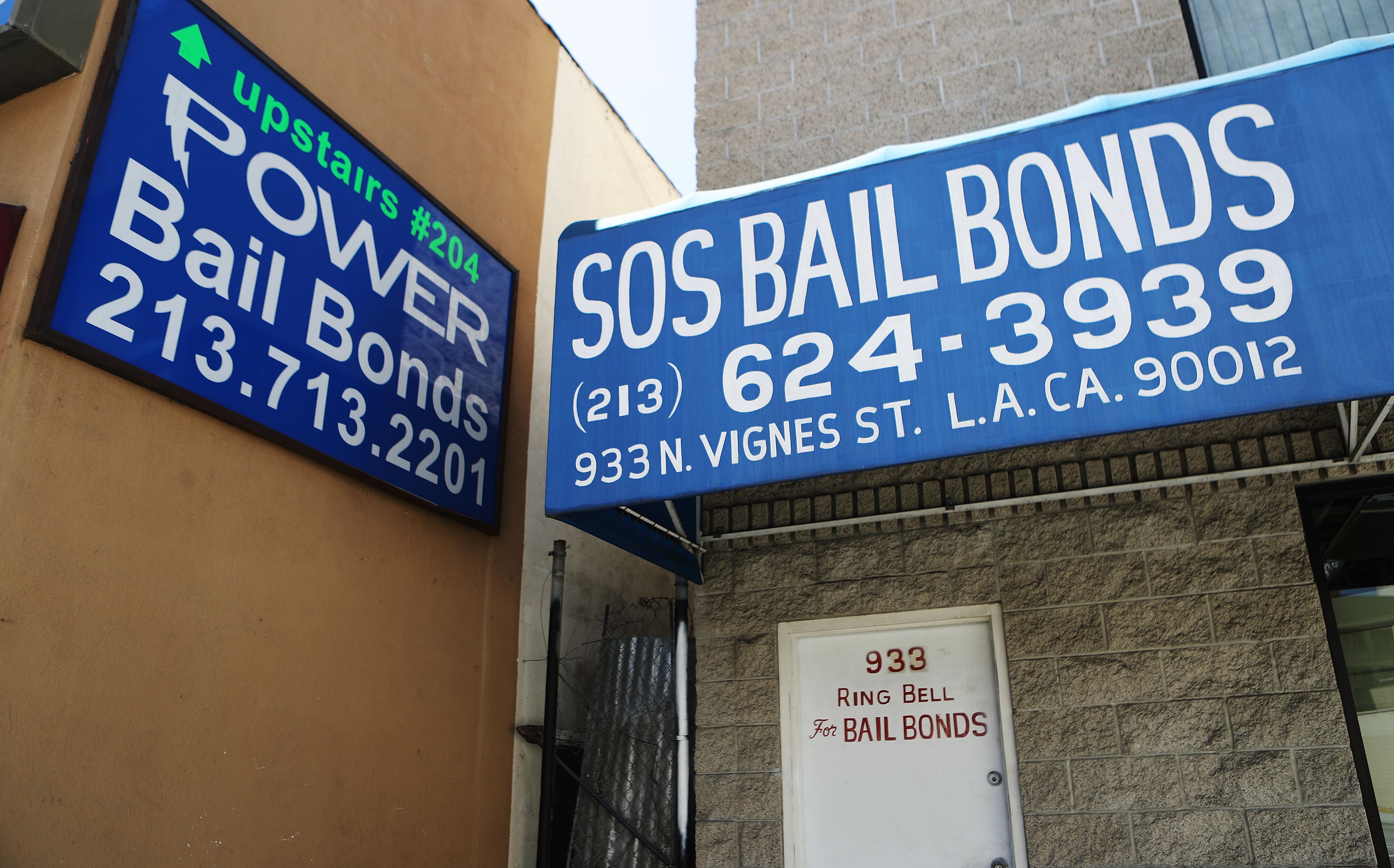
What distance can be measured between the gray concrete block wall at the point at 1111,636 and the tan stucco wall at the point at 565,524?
1.30 meters

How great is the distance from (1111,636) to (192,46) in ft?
16.2

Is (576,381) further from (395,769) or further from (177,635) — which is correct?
(395,769)

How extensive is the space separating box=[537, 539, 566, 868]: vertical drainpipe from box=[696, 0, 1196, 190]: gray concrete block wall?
2550 millimetres

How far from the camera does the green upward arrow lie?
424 centimetres

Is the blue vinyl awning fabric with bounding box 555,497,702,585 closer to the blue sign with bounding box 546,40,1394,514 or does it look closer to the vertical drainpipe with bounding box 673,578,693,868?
the vertical drainpipe with bounding box 673,578,693,868

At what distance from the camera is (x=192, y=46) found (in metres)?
4.30

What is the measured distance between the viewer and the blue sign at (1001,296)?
324 cm

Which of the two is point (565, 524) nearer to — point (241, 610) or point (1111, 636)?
point (241, 610)

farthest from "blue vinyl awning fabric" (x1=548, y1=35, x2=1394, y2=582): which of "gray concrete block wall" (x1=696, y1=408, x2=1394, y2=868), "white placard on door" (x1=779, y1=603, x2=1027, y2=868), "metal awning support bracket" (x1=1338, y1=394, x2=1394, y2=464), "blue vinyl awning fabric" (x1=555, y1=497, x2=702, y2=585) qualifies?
"metal awning support bracket" (x1=1338, y1=394, x2=1394, y2=464)

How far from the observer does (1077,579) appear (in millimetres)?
4527

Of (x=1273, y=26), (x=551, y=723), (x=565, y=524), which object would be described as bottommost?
(x=551, y=723)

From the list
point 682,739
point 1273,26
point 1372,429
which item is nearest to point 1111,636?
point 1372,429

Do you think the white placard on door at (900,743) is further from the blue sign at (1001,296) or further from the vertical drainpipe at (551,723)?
the blue sign at (1001,296)

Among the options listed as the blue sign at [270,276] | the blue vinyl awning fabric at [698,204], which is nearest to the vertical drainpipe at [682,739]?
the blue vinyl awning fabric at [698,204]
